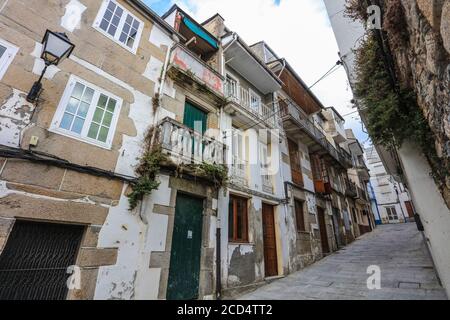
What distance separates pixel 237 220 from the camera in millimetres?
7344

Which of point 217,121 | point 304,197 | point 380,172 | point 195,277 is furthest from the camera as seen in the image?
point 380,172

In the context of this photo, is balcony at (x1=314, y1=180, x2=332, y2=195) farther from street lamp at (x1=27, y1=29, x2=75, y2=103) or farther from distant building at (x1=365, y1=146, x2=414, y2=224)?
distant building at (x1=365, y1=146, x2=414, y2=224)

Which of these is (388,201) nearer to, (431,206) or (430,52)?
(431,206)

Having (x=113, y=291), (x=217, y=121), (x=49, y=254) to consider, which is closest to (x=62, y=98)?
(x=49, y=254)

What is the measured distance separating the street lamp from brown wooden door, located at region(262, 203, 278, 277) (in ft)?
25.4

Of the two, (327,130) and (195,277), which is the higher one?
(327,130)

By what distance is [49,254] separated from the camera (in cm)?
372

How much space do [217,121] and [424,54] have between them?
611 cm

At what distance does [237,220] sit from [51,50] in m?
6.53

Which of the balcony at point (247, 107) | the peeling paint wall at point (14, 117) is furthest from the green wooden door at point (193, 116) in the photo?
the peeling paint wall at point (14, 117)

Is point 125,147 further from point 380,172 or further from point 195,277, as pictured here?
point 380,172

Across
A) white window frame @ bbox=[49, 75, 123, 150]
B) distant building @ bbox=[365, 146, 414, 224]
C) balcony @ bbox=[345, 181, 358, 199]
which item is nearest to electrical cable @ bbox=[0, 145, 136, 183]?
white window frame @ bbox=[49, 75, 123, 150]

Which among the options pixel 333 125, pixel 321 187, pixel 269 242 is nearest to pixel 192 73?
pixel 269 242

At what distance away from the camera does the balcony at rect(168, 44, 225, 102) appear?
6.78m
